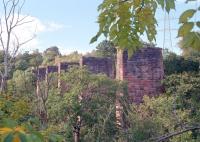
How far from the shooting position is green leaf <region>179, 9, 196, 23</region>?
41.6 inches

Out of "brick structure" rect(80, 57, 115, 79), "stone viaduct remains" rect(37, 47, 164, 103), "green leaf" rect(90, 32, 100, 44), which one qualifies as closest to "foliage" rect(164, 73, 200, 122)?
"stone viaduct remains" rect(37, 47, 164, 103)

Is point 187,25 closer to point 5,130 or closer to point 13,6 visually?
point 5,130

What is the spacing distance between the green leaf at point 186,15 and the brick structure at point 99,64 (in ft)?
32.3

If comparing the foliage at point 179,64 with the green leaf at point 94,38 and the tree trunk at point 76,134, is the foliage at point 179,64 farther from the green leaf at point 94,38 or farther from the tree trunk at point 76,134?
the green leaf at point 94,38

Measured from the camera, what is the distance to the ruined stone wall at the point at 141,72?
10.6 m

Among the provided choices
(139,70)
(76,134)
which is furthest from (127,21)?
(139,70)

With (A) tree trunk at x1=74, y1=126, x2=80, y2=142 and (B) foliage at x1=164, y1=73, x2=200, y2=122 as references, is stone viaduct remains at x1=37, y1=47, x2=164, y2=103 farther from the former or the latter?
(A) tree trunk at x1=74, y1=126, x2=80, y2=142

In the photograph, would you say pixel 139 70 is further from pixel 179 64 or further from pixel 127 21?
pixel 127 21

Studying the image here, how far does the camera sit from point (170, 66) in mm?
12977

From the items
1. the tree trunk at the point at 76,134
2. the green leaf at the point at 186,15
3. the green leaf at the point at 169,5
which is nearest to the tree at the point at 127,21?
the green leaf at the point at 169,5

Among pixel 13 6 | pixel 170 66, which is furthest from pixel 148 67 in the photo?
pixel 13 6

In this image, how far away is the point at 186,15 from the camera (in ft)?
3.49

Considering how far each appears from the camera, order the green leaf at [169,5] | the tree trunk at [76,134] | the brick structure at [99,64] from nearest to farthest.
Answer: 1. the green leaf at [169,5]
2. the tree trunk at [76,134]
3. the brick structure at [99,64]

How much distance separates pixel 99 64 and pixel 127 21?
400 inches
